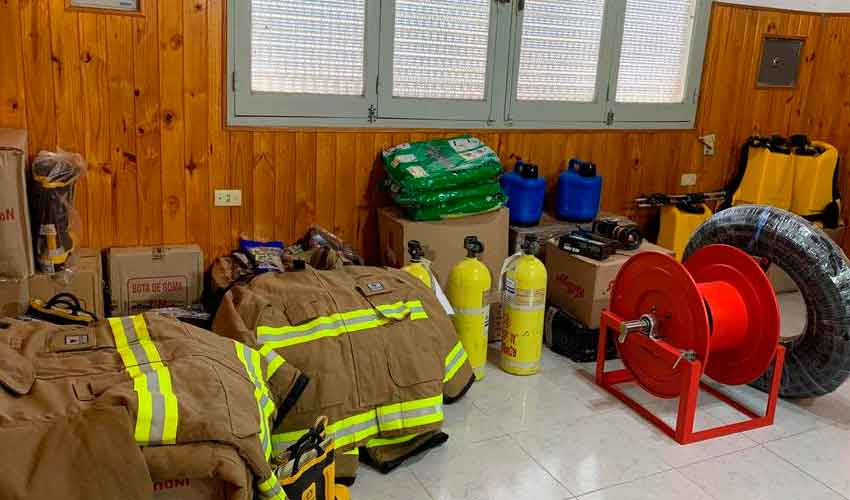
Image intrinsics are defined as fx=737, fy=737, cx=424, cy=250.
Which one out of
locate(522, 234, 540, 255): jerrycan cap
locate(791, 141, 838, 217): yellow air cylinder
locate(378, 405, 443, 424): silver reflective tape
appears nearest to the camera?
locate(378, 405, 443, 424): silver reflective tape

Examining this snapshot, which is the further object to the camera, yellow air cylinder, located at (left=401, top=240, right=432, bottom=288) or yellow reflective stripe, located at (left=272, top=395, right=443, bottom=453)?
yellow air cylinder, located at (left=401, top=240, right=432, bottom=288)

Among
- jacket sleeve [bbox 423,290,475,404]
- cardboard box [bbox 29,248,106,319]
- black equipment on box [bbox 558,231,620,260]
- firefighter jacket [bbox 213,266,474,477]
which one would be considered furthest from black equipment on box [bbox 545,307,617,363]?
cardboard box [bbox 29,248,106,319]

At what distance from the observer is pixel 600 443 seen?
2.80 m

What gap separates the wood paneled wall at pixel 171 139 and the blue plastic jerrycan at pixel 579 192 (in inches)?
6.9

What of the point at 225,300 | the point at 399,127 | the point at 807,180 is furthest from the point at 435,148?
the point at 807,180

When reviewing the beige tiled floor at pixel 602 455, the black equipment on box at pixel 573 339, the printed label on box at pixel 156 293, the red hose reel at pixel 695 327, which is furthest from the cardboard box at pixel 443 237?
the printed label on box at pixel 156 293

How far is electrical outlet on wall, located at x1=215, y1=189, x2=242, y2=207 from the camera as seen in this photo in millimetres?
3443

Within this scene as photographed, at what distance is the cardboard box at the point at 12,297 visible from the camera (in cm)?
273

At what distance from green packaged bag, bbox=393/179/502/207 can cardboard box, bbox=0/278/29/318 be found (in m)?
1.62

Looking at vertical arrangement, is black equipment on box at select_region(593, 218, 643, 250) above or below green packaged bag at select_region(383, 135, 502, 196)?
below

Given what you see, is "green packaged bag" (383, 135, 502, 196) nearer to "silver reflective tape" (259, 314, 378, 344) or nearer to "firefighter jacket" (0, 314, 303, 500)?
"silver reflective tape" (259, 314, 378, 344)

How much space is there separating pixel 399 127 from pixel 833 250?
79.8 inches

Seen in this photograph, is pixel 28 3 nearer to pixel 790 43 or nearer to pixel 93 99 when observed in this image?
pixel 93 99

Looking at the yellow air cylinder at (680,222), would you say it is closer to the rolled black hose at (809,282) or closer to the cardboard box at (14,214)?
the rolled black hose at (809,282)
